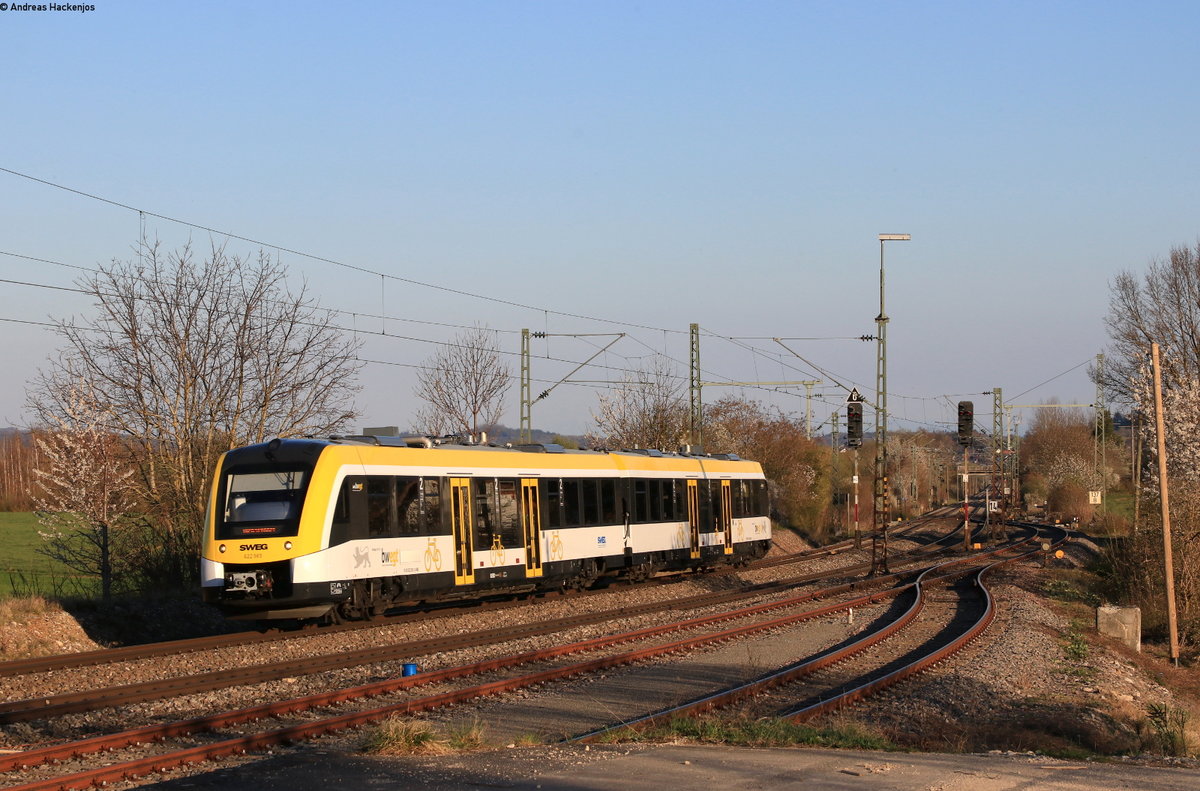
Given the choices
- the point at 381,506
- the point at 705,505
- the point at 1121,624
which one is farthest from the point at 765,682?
the point at 705,505

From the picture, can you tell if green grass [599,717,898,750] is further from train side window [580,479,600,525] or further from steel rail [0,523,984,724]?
train side window [580,479,600,525]

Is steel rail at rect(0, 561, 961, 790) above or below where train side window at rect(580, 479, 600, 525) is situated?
below

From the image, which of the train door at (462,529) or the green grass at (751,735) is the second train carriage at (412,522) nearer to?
the train door at (462,529)

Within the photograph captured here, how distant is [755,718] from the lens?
12781 millimetres

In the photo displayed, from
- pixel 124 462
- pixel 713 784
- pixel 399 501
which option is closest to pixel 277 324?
pixel 124 462

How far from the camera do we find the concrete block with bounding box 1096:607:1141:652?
987 inches

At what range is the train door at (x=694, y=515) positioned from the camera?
32312 millimetres

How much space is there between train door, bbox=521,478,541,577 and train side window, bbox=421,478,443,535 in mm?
2901

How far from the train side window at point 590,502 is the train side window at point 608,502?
0.23 meters

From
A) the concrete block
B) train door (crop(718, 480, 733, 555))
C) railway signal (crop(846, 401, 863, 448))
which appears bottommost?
the concrete block

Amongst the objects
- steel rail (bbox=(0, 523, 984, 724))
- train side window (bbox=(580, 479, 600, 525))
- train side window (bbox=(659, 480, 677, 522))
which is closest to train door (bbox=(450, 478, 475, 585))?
steel rail (bbox=(0, 523, 984, 724))

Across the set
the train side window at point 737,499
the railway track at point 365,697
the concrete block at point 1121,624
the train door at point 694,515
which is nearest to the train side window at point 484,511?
the railway track at point 365,697

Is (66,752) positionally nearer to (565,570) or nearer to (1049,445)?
(565,570)

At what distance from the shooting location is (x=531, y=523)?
24.5 meters
